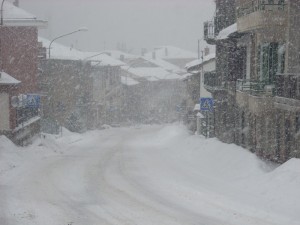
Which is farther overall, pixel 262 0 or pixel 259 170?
pixel 262 0

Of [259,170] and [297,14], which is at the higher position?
[297,14]

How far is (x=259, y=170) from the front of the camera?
73.5 feet

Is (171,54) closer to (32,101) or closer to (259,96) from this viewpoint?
(32,101)

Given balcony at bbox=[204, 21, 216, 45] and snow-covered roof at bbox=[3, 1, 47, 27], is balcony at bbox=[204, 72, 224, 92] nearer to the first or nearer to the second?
balcony at bbox=[204, 21, 216, 45]

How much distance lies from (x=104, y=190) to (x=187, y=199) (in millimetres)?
3442

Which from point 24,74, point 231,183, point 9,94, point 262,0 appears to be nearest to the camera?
point 231,183

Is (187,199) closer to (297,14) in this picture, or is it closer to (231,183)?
(231,183)

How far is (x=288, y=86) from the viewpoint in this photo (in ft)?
71.5

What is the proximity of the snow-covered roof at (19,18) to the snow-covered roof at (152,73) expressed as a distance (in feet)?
206

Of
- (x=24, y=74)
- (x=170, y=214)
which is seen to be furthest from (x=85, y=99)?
(x=170, y=214)

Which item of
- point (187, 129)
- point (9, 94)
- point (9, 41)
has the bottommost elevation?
point (187, 129)

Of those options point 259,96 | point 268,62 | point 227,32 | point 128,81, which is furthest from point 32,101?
point 128,81

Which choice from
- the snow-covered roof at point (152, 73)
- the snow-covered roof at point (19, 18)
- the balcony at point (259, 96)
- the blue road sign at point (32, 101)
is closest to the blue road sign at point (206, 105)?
the balcony at point (259, 96)

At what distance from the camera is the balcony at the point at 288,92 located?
68.5 ft
